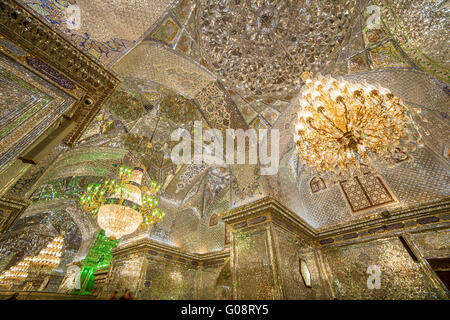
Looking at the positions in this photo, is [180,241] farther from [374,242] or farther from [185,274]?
[374,242]

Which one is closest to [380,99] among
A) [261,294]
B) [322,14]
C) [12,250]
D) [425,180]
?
[322,14]

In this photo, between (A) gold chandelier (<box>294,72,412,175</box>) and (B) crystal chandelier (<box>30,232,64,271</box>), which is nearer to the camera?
(A) gold chandelier (<box>294,72,412,175</box>)

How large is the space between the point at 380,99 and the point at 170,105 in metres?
4.89

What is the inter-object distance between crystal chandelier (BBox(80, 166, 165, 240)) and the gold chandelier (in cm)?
419

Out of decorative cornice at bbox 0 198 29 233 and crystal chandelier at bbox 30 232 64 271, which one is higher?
crystal chandelier at bbox 30 232 64 271

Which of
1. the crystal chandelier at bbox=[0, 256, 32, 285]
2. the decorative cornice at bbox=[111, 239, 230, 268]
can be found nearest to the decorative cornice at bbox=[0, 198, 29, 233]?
the decorative cornice at bbox=[111, 239, 230, 268]

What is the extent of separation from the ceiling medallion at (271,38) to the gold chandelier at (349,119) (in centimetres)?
145

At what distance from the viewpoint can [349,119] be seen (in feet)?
11.0

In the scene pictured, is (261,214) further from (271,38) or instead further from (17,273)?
(17,273)

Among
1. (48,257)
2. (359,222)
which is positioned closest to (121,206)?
(359,222)

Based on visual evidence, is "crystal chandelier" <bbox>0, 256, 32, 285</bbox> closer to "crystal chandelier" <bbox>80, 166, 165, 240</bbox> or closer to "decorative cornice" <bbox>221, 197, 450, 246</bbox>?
"crystal chandelier" <bbox>80, 166, 165, 240</bbox>

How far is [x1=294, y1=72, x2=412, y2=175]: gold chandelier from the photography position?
329 centimetres

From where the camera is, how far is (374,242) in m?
4.77
